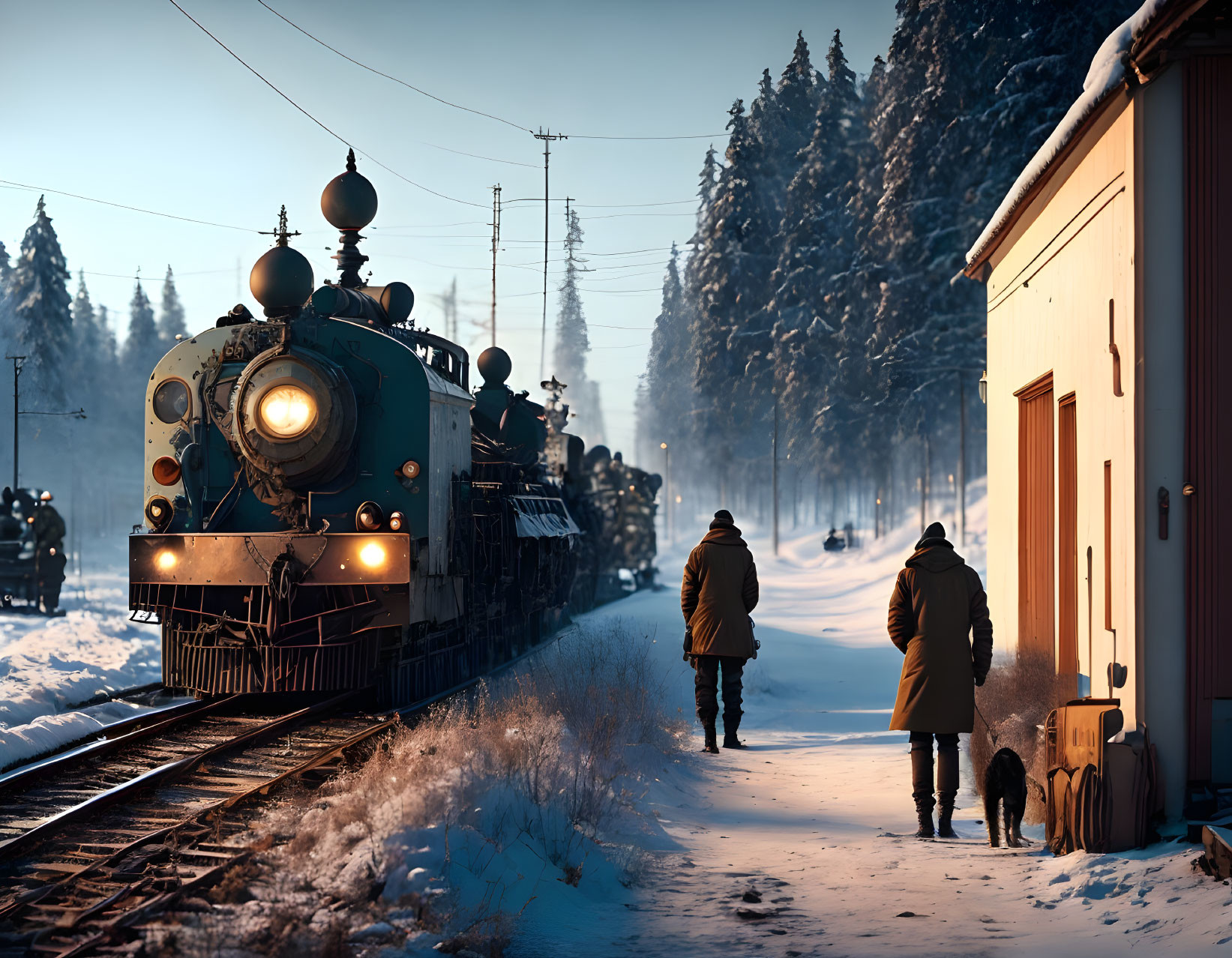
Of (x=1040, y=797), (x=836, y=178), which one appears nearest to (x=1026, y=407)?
(x=1040, y=797)

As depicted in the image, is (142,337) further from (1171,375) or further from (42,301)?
(1171,375)

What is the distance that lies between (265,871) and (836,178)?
47.1m

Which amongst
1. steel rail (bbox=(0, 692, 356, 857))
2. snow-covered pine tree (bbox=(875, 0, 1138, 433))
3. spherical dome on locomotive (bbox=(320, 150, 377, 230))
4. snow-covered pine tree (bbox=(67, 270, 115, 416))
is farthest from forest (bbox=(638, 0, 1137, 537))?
snow-covered pine tree (bbox=(67, 270, 115, 416))

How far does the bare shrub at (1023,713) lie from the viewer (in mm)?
8086

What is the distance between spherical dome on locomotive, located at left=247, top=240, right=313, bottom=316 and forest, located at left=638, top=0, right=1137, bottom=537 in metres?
22.4

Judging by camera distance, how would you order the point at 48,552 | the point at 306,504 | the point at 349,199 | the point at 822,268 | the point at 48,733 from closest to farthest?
the point at 48,733
the point at 306,504
the point at 349,199
the point at 48,552
the point at 822,268

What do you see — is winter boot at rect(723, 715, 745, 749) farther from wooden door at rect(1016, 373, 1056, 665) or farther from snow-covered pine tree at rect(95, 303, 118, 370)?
snow-covered pine tree at rect(95, 303, 118, 370)

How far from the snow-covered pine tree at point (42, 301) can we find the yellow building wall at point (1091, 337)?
54023mm

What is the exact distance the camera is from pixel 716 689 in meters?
10.7

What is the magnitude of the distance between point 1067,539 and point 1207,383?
149 inches

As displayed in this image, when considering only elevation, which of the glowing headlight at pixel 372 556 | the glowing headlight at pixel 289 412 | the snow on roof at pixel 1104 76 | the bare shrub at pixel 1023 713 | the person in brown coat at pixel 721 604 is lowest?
the bare shrub at pixel 1023 713

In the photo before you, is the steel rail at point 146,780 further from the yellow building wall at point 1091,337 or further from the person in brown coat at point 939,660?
the yellow building wall at point 1091,337

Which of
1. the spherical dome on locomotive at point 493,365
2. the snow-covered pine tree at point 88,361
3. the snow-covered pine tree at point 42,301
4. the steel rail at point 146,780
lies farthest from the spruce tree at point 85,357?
the steel rail at point 146,780

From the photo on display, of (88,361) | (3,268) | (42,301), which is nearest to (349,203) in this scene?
(42,301)
